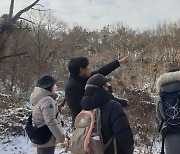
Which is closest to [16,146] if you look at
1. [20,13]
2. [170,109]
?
[20,13]

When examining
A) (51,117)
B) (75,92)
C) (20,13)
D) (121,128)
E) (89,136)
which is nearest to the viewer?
(121,128)

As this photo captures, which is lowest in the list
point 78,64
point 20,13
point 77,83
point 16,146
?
point 16,146

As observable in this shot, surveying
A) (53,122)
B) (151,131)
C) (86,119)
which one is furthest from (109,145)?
(151,131)

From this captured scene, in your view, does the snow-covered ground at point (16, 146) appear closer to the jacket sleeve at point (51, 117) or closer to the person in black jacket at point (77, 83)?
the jacket sleeve at point (51, 117)

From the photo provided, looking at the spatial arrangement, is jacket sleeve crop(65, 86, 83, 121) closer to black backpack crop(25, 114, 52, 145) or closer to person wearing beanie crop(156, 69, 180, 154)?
black backpack crop(25, 114, 52, 145)

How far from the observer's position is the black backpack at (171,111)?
425 centimetres

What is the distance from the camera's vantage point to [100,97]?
3.85 m

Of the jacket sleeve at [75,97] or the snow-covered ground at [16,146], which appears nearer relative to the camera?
the jacket sleeve at [75,97]

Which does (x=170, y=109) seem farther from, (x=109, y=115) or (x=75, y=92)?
(x=75, y=92)

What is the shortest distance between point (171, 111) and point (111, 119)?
888 millimetres

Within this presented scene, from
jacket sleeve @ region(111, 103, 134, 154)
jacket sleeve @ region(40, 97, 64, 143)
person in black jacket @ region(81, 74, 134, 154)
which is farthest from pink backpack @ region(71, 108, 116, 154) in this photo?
jacket sleeve @ region(40, 97, 64, 143)

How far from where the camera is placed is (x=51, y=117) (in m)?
5.14

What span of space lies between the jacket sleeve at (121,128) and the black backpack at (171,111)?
30.3 inches

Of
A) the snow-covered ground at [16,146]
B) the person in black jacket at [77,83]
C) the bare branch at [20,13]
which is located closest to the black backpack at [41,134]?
the person in black jacket at [77,83]
